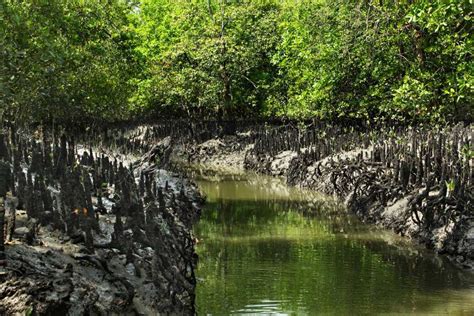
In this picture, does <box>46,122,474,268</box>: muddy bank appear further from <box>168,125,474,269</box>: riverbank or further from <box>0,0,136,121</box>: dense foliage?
<box>0,0,136,121</box>: dense foliage

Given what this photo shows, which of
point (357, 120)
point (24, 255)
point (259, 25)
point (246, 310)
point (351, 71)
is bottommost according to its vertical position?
point (246, 310)

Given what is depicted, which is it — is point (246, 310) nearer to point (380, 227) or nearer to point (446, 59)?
point (380, 227)

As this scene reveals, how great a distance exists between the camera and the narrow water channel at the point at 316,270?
7000 millimetres

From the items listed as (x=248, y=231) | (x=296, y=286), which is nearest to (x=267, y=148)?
(x=248, y=231)

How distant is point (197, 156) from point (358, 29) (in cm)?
948

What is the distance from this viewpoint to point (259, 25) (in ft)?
86.4

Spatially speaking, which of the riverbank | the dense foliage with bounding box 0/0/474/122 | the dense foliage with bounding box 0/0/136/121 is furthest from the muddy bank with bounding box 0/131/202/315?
the riverbank

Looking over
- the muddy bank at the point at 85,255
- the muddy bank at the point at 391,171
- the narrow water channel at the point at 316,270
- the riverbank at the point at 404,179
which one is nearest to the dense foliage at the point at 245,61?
the muddy bank at the point at 391,171

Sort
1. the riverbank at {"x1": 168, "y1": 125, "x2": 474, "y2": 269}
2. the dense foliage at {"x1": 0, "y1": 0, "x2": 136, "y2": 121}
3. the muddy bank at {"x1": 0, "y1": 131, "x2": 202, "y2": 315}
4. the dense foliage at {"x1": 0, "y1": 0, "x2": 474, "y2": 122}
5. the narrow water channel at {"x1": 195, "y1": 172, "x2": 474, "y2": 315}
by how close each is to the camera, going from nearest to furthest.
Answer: the muddy bank at {"x1": 0, "y1": 131, "x2": 202, "y2": 315} < the narrow water channel at {"x1": 195, "y1": 172, "x2": 474, "y2": 315} < the riverbank at {"x1": 168, "y1": 125, "x2": 474, "y2": 269} < the dense foliage at {"x1": 0, "y1": 0, "x2": 136, "y2": 121} < the dense foliage at {"x1": 0, "y1": 0, "x2": 474, "y2": 122}

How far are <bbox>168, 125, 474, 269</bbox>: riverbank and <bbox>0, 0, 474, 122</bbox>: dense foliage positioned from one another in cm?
161

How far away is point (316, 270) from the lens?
8.34m

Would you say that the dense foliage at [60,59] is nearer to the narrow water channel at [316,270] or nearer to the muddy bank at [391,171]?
the muddy bank at [391,171]

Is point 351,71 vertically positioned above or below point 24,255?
above

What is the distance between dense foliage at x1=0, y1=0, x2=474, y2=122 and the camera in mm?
14539
